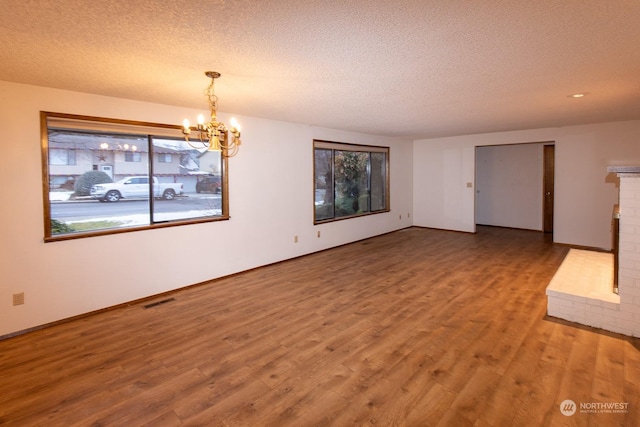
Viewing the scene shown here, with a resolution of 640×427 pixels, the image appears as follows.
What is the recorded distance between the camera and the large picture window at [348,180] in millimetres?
6520

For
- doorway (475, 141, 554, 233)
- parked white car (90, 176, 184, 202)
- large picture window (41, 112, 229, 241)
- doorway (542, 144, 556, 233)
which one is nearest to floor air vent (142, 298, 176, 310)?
large picture window (41, 112, 229, 241)

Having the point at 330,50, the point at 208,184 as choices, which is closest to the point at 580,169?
the point at 330,50

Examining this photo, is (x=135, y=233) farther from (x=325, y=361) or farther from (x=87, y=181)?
(x=325, y=361)

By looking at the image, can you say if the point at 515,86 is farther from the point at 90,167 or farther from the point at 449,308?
the point at 90,167

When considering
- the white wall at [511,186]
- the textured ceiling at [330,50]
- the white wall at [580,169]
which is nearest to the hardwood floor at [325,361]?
the textured ceiling at [330,50]

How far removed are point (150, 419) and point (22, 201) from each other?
256 cm

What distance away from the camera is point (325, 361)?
269 cm

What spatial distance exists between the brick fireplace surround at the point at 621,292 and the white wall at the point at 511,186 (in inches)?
202

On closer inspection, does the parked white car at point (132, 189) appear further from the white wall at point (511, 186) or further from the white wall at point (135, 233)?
the white wall at point (511, 186)

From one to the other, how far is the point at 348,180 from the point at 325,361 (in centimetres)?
493

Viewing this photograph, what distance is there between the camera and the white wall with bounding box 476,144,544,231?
8.09 m

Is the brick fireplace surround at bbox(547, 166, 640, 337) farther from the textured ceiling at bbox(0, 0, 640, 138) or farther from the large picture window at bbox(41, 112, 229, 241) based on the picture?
the large picture window at bbox(41, 112, 229, 241)

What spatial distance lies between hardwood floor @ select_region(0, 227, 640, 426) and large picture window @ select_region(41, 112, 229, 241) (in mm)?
1014

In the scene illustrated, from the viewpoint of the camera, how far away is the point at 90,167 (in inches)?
145
